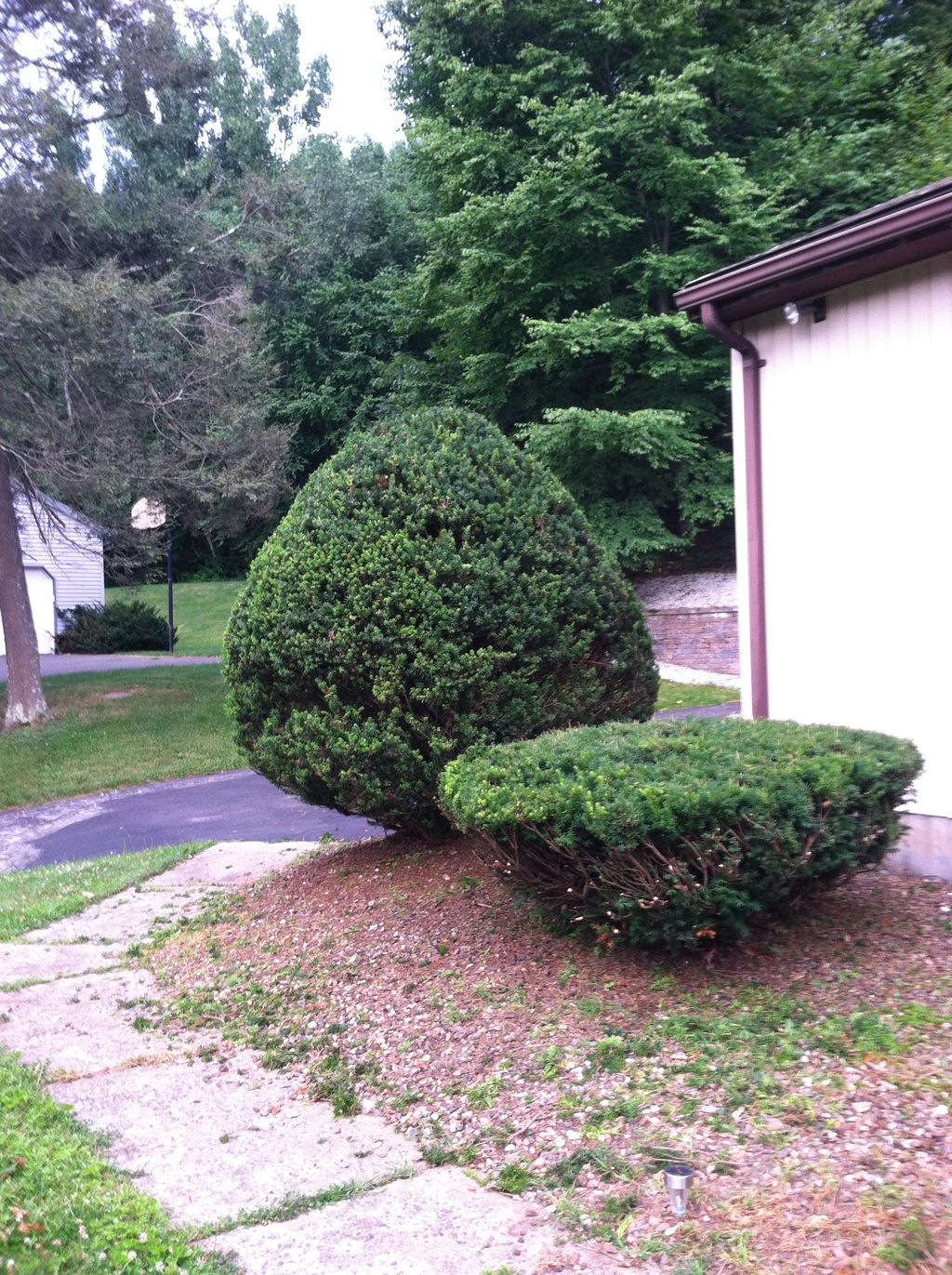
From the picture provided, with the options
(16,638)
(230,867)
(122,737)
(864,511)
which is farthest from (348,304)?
(864,511)

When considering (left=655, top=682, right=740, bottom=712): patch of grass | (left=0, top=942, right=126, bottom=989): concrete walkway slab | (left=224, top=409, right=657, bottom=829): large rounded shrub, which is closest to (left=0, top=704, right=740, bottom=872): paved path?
(left=0, top=942, right=126, bottom=989): concrete walkway slab

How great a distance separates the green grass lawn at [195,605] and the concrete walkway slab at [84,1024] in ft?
87.7

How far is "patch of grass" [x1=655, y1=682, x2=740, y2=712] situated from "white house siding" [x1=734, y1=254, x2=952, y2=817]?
10.7 m

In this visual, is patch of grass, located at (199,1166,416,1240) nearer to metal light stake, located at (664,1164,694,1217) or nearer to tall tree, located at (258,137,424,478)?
metal light stake, located at (664,1164,694,1217)

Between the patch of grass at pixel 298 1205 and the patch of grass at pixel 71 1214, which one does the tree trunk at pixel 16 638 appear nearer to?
the patch of grass at pixel 71 1214

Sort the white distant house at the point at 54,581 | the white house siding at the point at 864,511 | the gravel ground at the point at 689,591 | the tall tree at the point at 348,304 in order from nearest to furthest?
the white house siding at the point at 864,511 → the gravel ground at the point at 689,591 → the tall tree at the point at 348,304 → the white distant house at the point at 54,581

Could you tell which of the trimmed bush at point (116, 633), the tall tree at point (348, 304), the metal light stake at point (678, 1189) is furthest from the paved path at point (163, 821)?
the trimmed bush at point (116, 633)

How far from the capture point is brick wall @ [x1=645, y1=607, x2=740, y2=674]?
20.0m

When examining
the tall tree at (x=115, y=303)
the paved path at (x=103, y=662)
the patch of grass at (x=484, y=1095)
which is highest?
the tall tree at (x=115, y=303)

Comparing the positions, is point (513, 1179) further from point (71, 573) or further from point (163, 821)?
point (71, 573)

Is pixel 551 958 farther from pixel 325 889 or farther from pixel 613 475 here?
pixel 613 475

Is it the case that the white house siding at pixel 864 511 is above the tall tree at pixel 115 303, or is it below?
below

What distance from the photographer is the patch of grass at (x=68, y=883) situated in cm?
702

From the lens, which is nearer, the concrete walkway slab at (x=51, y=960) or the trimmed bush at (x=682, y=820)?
the trimmed bush at (x=682, y=820)
